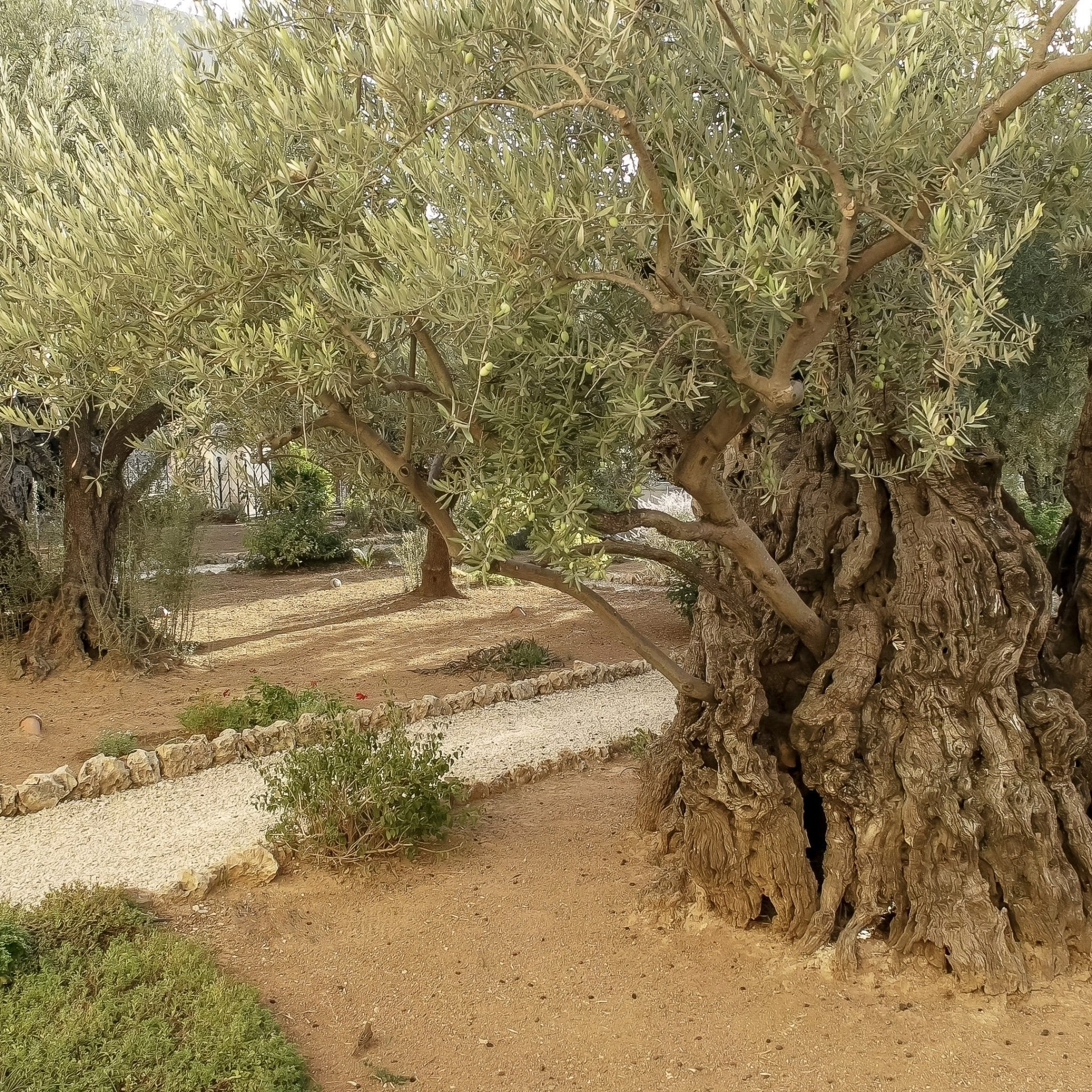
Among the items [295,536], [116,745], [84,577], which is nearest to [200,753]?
[116,745]

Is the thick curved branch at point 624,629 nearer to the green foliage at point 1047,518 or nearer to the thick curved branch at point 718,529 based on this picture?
the thick curved branch at point 718,529

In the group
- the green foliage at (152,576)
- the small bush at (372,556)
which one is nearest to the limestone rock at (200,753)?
the green foliage at (152,576)

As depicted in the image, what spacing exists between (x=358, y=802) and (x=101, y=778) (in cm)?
283

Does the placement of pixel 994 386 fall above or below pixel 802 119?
below

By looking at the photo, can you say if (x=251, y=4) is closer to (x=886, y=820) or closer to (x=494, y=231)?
(x=494, y=231)

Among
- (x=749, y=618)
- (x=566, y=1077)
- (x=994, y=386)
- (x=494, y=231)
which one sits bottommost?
(x=566, y=1077)

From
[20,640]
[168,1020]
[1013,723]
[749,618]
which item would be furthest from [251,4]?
[20,640]

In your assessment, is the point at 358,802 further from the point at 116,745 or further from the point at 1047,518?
the point at 1047,518

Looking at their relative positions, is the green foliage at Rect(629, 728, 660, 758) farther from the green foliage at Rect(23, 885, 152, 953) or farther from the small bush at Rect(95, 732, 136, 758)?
the small bush at Rect(95, 732, 136, 758)

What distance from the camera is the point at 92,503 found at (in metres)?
11.4

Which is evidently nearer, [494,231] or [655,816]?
[494,231]

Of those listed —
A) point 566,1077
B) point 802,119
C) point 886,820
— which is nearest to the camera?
point 802,119

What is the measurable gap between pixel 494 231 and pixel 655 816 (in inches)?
178

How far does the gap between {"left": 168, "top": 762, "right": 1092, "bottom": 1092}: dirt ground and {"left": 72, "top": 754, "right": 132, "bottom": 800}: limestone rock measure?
2512mm
